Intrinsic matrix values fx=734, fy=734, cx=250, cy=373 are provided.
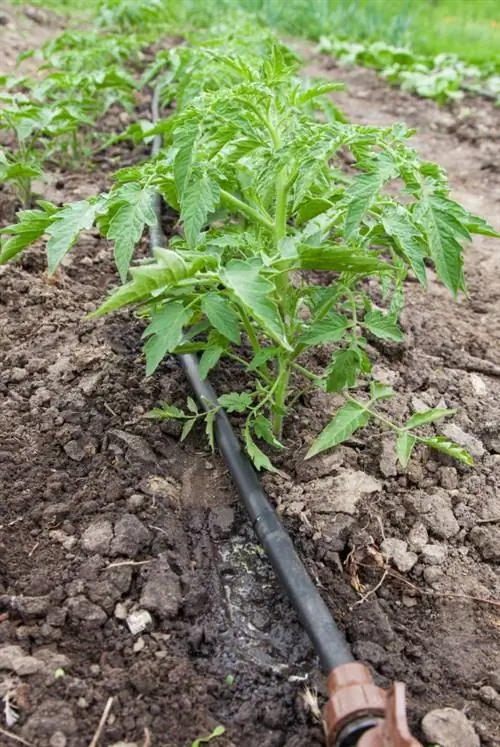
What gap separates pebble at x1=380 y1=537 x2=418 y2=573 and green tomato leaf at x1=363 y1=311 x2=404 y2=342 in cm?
48

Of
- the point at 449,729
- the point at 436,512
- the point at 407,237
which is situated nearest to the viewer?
the point at 449,729

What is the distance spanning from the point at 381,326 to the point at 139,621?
863mm

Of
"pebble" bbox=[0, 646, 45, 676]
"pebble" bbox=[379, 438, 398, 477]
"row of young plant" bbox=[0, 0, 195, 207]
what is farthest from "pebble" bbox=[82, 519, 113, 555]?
"row of young plant" bbox=[0, 0, 195, 207]

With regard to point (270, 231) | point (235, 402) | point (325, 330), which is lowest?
point (235, 402)

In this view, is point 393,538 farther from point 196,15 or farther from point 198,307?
point 196,15

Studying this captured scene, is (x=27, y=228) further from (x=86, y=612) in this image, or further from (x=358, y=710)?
(x=358, y=710)

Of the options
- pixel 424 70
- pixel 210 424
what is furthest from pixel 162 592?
pixel 424 70

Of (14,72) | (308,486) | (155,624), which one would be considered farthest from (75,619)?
(14,72)

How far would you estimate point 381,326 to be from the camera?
1759 millimetres

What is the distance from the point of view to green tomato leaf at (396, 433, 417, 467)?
66.2 inches

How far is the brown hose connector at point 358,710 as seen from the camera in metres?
1.19

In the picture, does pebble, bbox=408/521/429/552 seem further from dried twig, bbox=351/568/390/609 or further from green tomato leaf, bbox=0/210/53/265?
green tomato leaf, bbox=0/210/53/265

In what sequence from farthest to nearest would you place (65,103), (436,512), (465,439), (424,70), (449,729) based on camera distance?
(424,70)
(65,103)
(465,439)
(436,512)
(449,729)

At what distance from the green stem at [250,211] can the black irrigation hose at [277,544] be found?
43cm
